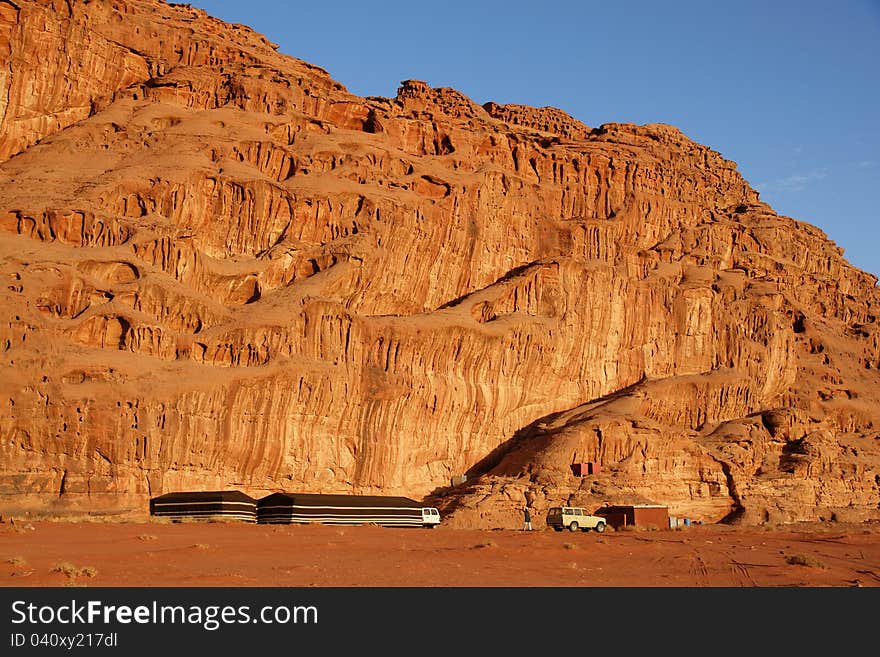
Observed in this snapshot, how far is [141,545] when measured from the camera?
109 ft

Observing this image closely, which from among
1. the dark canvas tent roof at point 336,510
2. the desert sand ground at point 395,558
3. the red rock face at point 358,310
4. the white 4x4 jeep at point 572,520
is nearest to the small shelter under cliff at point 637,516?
the white 4x4 jeep at point 572,520

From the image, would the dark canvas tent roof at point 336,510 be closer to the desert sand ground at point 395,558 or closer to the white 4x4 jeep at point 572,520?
the desert sand ground at point 395,558

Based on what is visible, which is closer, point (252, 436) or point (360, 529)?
point (360, 529)

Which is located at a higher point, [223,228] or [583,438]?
[223,228]

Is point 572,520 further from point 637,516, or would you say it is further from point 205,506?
point 205,506

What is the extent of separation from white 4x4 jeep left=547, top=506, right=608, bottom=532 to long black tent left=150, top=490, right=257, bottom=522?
14427 mm

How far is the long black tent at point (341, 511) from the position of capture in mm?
48969

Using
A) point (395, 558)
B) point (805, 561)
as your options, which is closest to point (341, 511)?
point (395, 558)

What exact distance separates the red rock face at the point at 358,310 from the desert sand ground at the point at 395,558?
36.7 ft

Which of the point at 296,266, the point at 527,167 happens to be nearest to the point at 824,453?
the point at 527,167
